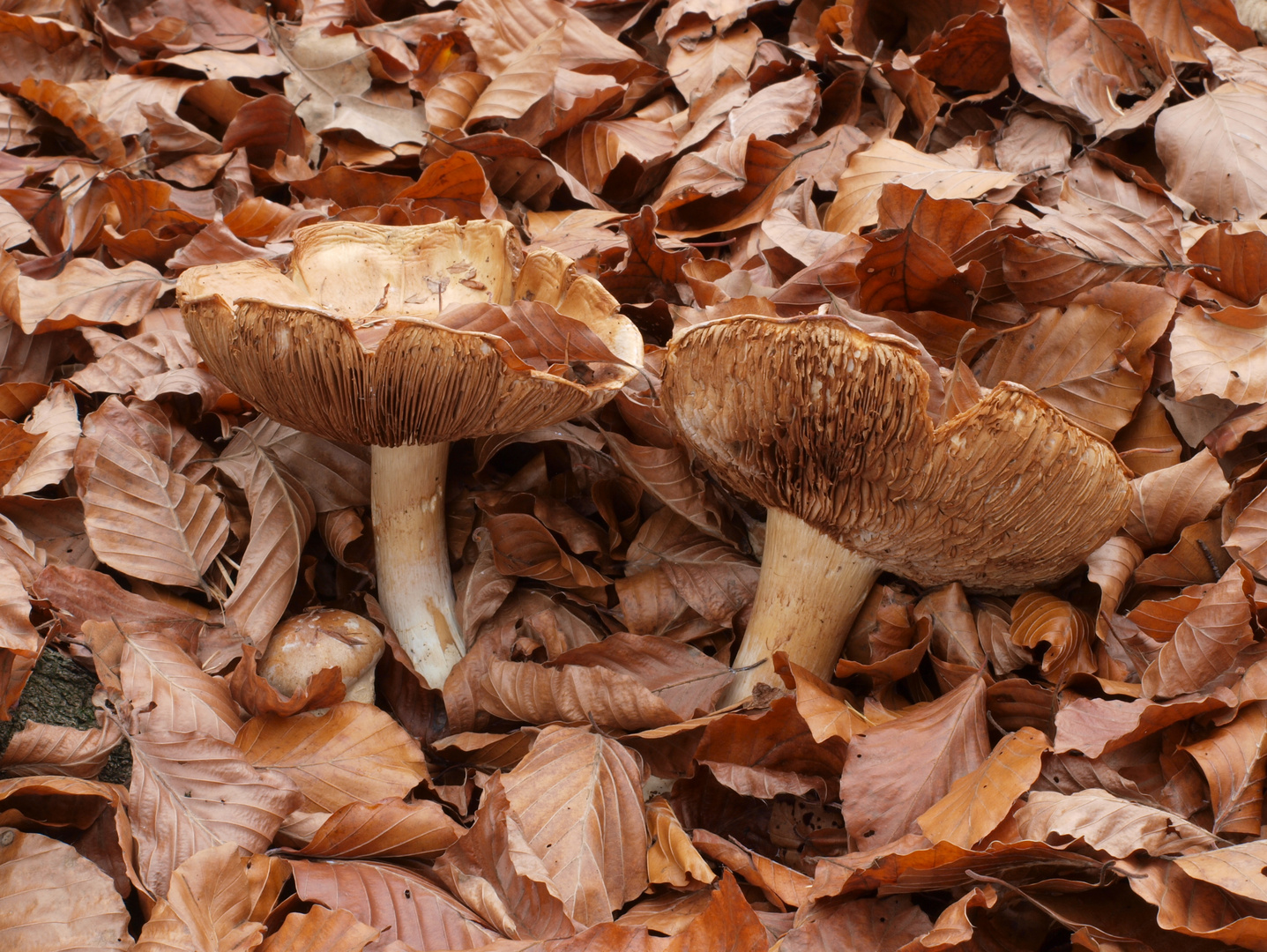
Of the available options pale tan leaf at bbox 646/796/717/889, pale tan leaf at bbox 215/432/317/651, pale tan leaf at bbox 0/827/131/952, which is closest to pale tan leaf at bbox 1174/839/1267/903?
pale tan leaf at bbox 646/796/717/889

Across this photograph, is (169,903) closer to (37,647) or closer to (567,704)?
(37,647)

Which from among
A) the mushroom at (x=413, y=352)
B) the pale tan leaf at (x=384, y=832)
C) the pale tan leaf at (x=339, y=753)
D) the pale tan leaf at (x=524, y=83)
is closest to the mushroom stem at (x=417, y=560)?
the mushroom at (x=413, y=352)

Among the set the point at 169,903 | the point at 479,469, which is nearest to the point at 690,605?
the point at 479,469

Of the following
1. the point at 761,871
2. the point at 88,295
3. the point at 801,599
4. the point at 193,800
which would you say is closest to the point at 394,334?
the point at 193,800

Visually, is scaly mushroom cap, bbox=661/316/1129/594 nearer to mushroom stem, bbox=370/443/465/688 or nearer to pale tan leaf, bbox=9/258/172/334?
mushroom stem, bbox=370/443/465/688

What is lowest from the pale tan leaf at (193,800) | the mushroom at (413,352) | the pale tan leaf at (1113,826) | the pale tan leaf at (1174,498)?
the pale tan leaf at (193,800)

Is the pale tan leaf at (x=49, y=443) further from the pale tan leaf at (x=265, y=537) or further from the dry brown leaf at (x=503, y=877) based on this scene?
the dry brown leaf at (x=503, y=877)
